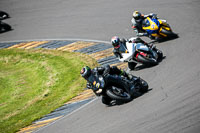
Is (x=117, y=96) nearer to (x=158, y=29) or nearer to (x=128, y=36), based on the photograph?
(x=158, y=29)

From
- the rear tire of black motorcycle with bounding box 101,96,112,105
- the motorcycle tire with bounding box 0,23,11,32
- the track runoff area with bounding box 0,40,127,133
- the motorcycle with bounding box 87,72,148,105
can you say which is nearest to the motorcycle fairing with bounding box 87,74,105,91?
the motorcycle with bounding box 87,72,148,105

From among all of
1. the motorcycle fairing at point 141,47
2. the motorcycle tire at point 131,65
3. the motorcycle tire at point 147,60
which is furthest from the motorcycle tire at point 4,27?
the motorcycle tire at point 147,60

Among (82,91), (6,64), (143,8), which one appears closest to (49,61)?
(6,64)

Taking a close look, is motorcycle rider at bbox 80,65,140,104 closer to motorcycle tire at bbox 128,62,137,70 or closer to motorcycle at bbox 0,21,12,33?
motorcycle tire at bbox 128,62,137,70

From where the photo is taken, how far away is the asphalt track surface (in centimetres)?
962

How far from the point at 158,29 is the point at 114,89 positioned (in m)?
7.05

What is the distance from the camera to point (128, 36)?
770 inches

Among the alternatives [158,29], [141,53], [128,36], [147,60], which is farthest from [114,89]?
[128,36]

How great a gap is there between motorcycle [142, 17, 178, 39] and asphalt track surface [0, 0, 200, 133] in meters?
0.54

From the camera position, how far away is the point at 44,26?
25.7m

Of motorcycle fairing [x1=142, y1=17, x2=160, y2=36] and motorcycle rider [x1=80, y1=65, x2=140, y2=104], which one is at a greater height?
motorcycle fairing [x1=142, y1=17, x2=160, y2=36]

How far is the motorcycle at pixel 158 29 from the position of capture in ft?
57.1

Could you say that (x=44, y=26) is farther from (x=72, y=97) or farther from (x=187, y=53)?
(x=187, y=53)

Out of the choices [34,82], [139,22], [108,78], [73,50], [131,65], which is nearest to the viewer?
[108,78]
